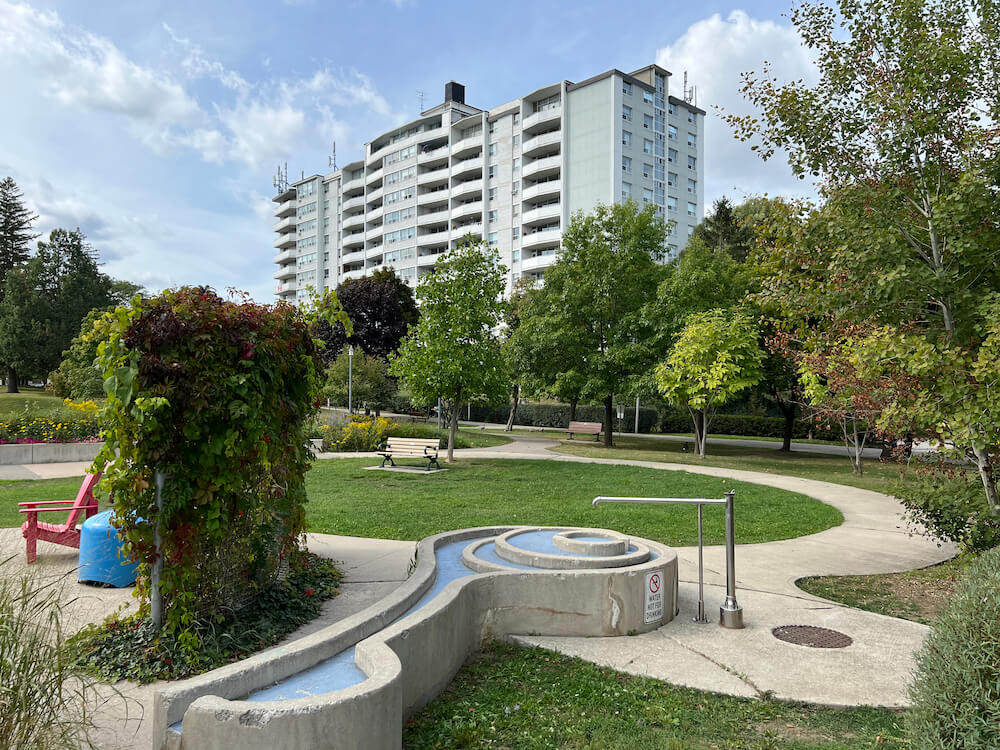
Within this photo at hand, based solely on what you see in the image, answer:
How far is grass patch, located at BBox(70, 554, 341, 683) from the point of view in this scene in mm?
4367

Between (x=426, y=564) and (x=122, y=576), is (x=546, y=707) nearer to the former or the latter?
(x=426, y=564)

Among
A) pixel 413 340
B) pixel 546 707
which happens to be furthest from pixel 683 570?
pixel 413 340

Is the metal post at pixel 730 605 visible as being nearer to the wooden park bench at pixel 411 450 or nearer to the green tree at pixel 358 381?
the wooden park bench at pixel 411 450

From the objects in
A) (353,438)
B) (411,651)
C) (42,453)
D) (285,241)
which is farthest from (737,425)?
(285,241)

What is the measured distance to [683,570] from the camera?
753 cm

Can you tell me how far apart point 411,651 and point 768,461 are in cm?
2174

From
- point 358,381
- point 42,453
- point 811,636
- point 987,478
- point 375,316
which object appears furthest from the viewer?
point 375,316

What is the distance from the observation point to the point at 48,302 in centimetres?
3806

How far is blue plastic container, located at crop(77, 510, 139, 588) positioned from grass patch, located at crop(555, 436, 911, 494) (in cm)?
1517

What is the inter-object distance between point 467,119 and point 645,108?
18514 mm

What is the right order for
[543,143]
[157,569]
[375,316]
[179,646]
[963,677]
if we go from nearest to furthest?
[963,677]
[179,646]
[157,569]
[375,316]
[543,143]

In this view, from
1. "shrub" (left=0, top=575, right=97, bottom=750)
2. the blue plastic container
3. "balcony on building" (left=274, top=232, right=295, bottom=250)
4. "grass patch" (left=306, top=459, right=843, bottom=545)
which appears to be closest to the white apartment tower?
"balcony on building" (left=274, top=232, right=295, bottom=250)

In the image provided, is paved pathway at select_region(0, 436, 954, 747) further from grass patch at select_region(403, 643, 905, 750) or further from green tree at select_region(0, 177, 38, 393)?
green tree at select_region(0, 177, 38, 393)

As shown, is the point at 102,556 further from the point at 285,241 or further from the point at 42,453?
the point at 285,241
